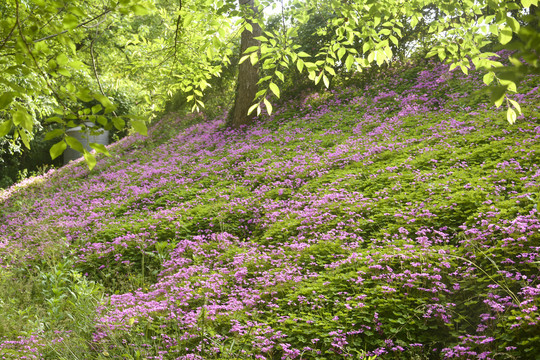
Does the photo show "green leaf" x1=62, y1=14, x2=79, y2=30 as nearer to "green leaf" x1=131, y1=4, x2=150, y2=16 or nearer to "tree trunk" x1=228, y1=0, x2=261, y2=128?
"green leaf" x1=131, y1=4, x2=150, y2=16

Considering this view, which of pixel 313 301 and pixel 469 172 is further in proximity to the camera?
pixel 469 172

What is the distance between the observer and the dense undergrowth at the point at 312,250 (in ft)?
11.3

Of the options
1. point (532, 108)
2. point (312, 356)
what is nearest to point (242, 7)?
point (312, 356)

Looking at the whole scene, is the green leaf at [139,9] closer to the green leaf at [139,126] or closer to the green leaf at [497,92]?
the green leaf at [139,126]

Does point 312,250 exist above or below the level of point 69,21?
below

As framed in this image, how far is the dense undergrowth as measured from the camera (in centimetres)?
345

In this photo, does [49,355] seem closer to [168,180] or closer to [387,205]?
[387,205]

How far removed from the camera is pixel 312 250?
5207 mm

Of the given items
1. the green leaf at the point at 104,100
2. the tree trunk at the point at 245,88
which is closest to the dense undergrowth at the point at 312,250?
the green leaf at the point at 104,100

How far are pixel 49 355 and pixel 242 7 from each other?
4.47 metres

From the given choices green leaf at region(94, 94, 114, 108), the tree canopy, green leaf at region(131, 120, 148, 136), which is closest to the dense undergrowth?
the tree canopy

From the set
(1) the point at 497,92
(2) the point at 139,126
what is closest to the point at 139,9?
(2) the point at 139,126

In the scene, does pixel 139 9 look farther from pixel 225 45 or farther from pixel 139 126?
pixel 225 45

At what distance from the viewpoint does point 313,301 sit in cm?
406
